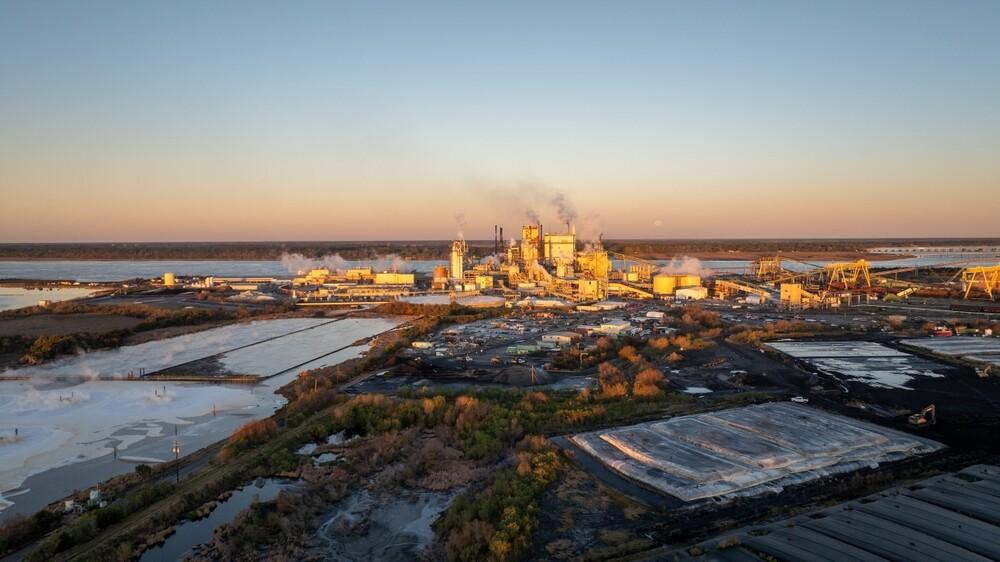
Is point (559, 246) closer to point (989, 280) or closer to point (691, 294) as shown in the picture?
point (691, 294)

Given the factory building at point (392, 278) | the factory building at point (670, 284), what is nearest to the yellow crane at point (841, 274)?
the factory building at point (670, 284)

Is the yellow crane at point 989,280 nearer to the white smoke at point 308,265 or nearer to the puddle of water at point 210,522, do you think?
the puddle of water at point 210,522

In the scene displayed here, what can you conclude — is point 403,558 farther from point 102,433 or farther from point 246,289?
point 246,289

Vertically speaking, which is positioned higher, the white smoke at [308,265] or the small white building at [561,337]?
the white smoke at [308,265]

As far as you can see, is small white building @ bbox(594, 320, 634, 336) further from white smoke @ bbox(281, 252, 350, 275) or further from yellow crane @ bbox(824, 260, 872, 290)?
white smoke @ bbox(281, 252, 350, 275)

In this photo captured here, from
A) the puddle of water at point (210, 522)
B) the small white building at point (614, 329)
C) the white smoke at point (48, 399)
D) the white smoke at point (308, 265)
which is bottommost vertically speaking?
the puddle of water at point (210, 522)
